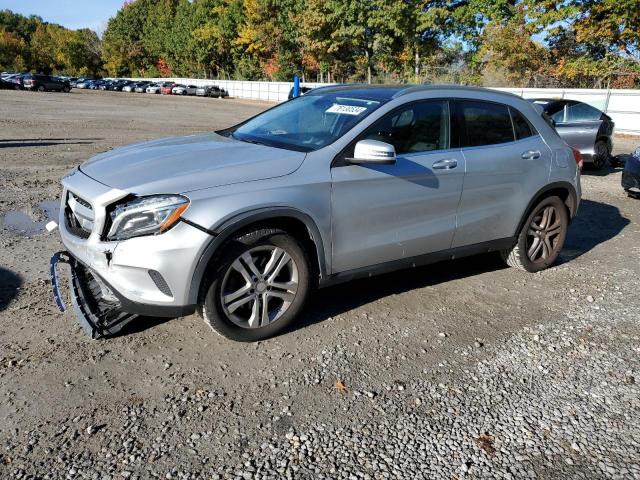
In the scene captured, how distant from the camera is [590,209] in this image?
27.0 feet

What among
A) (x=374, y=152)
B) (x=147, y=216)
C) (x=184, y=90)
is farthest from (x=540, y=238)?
(x=184, y=90)

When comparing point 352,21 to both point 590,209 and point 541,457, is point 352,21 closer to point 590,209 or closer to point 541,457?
point 590,209

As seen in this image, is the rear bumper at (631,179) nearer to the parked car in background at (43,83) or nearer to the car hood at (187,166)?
the car hood at (187,166)

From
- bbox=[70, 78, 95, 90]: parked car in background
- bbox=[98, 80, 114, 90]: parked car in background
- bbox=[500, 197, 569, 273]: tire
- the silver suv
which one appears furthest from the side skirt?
bbox=[70, 78, 95, 90]: parked car in background

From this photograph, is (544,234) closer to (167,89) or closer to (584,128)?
(584,128)

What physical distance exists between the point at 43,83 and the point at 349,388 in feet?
196

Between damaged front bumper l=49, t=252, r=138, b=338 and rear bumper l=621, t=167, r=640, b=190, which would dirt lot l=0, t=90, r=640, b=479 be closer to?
damaged front bumper l=49, t=252, r=138, b=338

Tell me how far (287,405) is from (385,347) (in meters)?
0.97

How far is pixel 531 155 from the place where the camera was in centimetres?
491

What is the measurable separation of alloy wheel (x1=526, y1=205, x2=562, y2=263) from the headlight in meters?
3.56

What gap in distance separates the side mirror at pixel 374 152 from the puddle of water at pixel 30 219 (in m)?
4.03

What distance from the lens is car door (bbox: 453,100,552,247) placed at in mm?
4473

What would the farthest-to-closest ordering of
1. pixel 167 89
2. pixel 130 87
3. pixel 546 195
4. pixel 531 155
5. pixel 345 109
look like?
1. pixel 130 87
2. pixel 167 89
3. pixel 546 195
4. pixel 531 155
5. pixel 345 109

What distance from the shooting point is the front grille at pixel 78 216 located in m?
3.37
